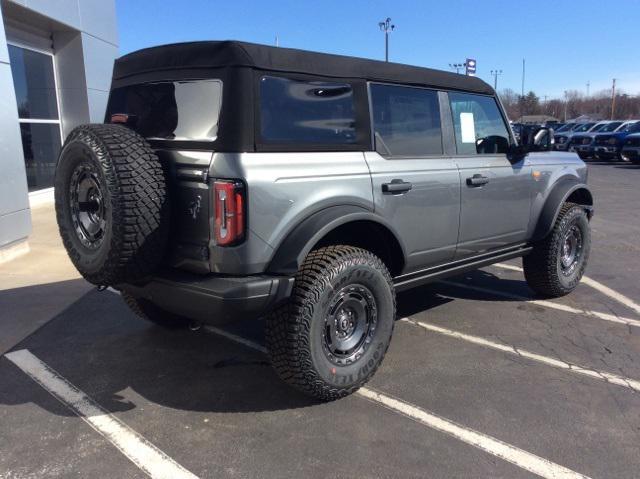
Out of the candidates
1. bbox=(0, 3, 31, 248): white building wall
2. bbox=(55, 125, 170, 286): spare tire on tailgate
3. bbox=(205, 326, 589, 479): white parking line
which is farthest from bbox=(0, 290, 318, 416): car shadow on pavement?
bbox=(0, 3, 31, 248): white building wall

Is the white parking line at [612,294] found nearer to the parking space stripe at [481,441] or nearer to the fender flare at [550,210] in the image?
the fender flare at [550,210]

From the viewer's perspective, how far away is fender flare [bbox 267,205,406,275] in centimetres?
293

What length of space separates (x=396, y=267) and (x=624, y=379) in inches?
66.0

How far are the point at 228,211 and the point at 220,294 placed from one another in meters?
0.43

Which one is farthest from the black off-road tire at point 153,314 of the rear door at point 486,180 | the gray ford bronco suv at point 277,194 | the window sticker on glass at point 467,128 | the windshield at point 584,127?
the windshield at point 584,127

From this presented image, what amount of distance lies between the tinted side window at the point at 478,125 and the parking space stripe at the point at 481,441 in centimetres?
201

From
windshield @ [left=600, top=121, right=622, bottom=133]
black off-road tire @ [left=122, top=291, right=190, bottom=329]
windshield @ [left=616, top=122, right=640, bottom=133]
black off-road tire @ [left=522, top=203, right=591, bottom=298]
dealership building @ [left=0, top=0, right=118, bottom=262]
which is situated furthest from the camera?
windshield @ [left=600, top=121, right=622, bottom=133]

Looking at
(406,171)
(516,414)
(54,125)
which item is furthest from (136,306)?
(54,125)

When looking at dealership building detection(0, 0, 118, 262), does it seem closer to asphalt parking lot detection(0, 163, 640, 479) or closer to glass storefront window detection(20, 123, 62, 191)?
glass storefront window detection(20, 123, 62, 191)

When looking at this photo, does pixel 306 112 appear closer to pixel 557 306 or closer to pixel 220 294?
pixel 220 294

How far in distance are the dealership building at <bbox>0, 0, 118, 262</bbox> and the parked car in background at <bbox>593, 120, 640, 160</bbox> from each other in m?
20.3

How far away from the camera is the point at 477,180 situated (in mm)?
4133

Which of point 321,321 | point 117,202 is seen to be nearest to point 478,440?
point 321,321

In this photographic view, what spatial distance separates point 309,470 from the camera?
8.57 feet
